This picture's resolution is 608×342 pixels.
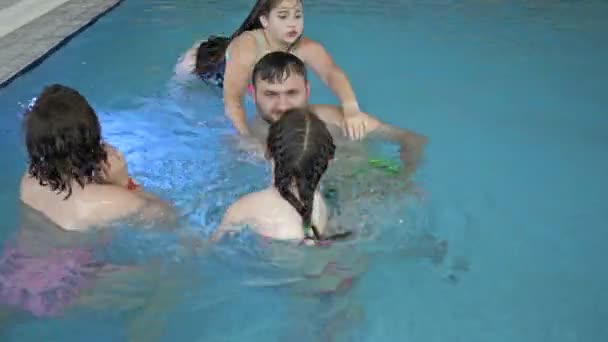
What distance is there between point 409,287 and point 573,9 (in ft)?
14.1

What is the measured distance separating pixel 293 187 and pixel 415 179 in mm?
1131

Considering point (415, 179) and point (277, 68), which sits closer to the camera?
point (277, 68)

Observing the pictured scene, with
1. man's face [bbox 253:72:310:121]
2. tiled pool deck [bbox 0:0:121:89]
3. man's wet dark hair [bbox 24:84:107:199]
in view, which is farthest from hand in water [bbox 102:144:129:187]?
tiled pool deck [bbox 0:0:121:89]

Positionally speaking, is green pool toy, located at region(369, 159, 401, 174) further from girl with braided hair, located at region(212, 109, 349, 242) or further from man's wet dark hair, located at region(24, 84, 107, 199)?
man's wet dark hair, located at region(24, 84, 107, 199)

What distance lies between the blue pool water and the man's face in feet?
1.25

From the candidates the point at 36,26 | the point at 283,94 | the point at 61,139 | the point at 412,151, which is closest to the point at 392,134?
the point at 412,151

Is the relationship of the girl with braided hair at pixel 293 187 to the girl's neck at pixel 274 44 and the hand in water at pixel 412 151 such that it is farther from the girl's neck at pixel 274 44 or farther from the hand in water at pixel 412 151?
the girl's neck at pixel 274 44

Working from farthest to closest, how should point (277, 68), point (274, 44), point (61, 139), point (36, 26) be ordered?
1. point (36, 26)
2. point (274, 44)
3. point (277, 68)
4. point (61, 139)

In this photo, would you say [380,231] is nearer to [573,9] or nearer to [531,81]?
[531,81]

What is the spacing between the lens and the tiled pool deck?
439 cm

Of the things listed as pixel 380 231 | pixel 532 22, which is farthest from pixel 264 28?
pixel 532 22

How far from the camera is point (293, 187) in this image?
2.03 metres

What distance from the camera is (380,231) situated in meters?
2.52

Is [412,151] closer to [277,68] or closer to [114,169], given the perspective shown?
[277,68]
